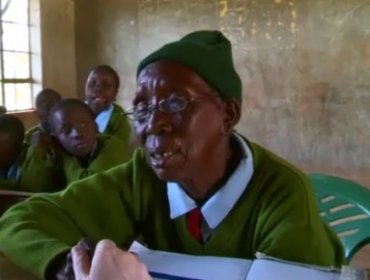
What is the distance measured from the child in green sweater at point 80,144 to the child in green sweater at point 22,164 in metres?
0.06

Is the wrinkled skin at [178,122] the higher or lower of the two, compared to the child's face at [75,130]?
higher

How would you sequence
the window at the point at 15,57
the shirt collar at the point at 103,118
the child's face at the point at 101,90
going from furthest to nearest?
the window at the point at 15,57, the child's face at the point at 101,90, the shirt collar at the point at 103,118

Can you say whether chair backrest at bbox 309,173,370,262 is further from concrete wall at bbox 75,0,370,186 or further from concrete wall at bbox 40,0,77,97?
concrete wall at bbox 40,0,77,97

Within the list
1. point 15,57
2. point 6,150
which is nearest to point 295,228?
point 6,150

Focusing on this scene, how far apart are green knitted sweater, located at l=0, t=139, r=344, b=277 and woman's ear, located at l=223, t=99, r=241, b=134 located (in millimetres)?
76

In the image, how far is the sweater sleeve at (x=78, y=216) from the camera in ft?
3.55

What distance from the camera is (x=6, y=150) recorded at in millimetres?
2676

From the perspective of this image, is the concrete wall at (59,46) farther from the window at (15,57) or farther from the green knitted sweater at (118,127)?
the green knitted sweater at (118,127)

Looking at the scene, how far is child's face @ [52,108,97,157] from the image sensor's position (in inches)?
103

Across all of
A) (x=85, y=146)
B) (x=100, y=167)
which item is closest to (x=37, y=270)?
(x=100, y=167)

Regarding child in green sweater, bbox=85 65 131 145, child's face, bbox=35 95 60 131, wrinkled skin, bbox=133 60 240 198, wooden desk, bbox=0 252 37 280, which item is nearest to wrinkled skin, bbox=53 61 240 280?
wrinkled skin, bbox=133 60 240 198

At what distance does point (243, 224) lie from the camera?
1.07 m

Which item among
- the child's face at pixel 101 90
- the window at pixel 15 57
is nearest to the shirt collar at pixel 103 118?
the child's face at pixel 101 90

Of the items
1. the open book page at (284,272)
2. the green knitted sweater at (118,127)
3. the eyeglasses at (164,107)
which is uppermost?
the eyeglasses at (164,107)
